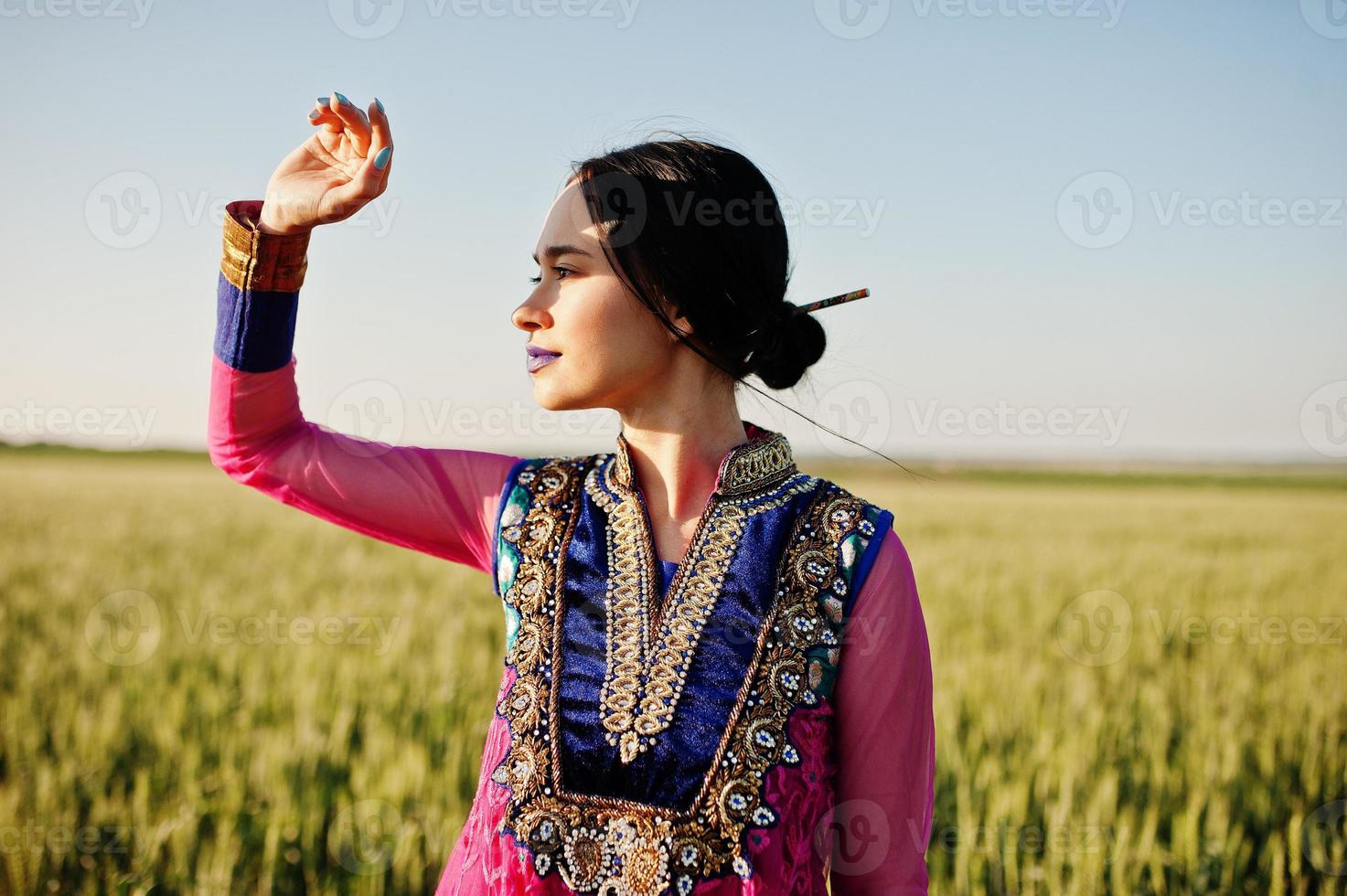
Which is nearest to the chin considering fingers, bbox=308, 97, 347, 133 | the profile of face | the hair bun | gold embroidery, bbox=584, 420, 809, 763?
the profile of face

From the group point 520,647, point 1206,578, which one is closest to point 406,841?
point 520,647

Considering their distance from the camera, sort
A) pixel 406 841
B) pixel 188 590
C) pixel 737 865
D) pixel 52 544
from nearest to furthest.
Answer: pixel 737 865 < pixel 406 841 < pixel 188 590 < pixel 52 544

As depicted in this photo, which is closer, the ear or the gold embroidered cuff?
the gold embroidered cuff

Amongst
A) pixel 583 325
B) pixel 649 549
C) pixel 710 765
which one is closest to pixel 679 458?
pixel 649 549

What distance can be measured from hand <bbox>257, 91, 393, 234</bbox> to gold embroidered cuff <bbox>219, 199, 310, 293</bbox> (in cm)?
2

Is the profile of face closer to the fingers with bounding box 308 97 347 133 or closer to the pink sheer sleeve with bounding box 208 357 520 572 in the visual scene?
the pink sheer sleeve with bounding box 208 357 520 572

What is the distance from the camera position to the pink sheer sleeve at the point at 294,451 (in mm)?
1658

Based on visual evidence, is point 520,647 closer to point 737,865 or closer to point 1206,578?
point 737,865

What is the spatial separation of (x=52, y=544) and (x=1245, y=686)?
1004 cm

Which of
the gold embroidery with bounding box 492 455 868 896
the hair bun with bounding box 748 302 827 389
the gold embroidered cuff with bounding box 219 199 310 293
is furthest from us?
the hair bun with bounding box 748 302 827 389

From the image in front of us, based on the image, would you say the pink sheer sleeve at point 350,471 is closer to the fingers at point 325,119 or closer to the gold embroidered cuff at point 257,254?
the gold embroidered cuff at point 257,254

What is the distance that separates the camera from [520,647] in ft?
5.62

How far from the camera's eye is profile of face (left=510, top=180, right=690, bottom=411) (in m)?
1.68

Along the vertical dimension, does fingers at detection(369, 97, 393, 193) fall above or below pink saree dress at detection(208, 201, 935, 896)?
above
